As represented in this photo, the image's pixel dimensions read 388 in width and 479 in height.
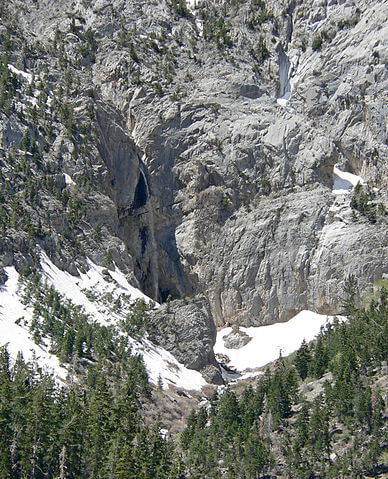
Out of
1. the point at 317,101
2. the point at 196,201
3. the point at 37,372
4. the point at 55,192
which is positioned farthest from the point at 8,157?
the point at 317,101

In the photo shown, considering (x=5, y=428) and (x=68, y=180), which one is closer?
(x=5, y=428)

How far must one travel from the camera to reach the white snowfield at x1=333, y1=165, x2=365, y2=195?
105363 mm

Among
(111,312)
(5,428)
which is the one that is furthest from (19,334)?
(5,428)

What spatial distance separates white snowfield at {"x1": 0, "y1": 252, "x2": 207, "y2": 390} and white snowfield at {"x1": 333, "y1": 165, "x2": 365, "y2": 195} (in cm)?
3238

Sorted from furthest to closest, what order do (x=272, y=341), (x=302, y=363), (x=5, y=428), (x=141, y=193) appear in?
(x=141, y=193) < (x=272, y=341) < (x=302, y=363) < (x=5, y=428)

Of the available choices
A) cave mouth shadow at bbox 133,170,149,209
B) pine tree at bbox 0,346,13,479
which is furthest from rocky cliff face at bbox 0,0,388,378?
pine tree at bbox 0,346,13,479

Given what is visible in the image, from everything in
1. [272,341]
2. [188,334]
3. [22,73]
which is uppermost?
[22,73]

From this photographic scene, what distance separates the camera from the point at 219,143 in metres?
110

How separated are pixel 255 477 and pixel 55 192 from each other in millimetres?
→ 51762

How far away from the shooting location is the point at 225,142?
363 ft

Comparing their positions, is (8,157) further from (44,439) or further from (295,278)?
(44,439)

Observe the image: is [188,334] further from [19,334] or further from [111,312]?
[19,334]

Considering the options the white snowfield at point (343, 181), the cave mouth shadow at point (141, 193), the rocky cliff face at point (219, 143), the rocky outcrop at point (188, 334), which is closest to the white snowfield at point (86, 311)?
the rocky outcrop at point (188, 334)

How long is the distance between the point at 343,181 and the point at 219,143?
61.9 feet
